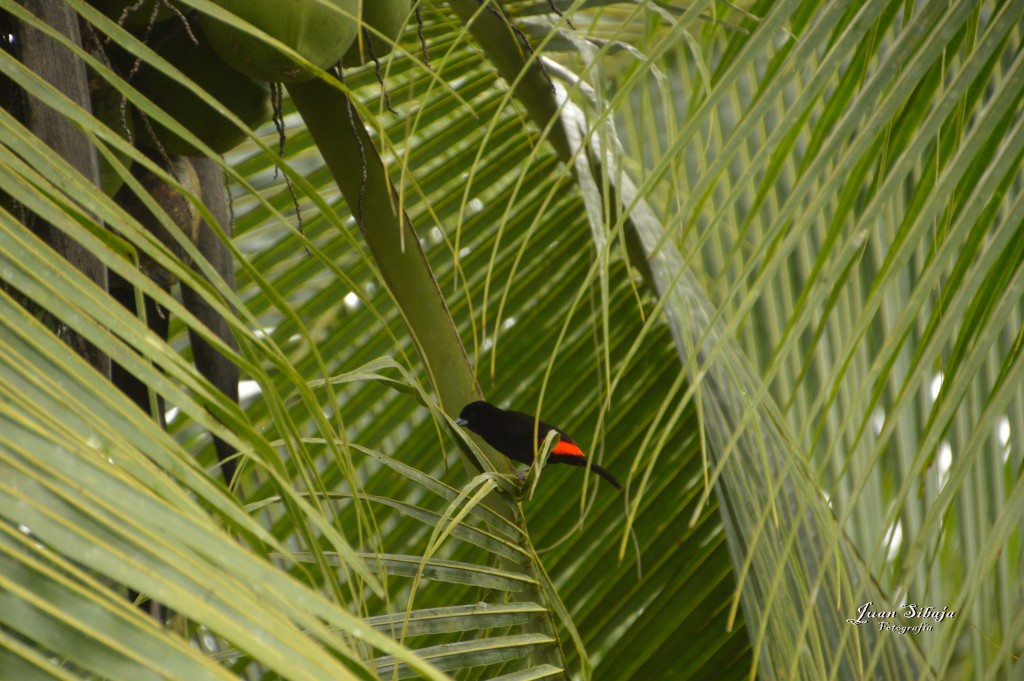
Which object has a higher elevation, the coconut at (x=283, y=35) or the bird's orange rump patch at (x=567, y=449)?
the coconut at (x=283, y=35)

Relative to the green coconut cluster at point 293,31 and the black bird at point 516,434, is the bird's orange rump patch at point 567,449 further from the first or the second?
the green coconut cluster at point 293,31

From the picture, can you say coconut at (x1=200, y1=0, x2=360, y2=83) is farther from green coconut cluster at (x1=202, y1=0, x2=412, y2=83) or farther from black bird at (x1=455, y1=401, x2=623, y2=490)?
Result: black bird at (x1=455, y1=401, x2=623, y2=490)

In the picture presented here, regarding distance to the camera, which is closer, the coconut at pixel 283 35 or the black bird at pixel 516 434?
the coconut at pixel 283 35

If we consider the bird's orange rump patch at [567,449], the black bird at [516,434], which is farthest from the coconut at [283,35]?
the bird's orange rump patch at [567,449]

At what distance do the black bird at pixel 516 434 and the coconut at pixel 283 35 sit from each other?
0.30 metres

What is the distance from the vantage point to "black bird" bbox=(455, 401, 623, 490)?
859 mm

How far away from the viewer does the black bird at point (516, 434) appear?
86 cm

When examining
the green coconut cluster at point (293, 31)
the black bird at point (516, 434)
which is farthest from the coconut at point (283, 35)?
the black bird at point (516, 434)

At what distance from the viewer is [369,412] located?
4.42 ft

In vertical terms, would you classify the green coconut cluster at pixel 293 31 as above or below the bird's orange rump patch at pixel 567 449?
above

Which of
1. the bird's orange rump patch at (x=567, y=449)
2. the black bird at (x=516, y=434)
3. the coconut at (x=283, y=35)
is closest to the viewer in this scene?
the coconut at (x=283, y=35)

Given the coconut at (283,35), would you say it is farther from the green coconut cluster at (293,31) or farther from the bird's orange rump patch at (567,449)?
the bird's orange rump patch at (567,449)

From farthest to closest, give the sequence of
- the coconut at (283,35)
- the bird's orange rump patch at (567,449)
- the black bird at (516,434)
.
Result: the bird's orange rump patch at (567,449)
the black bird at (516,434)
the coconut at (283,35)

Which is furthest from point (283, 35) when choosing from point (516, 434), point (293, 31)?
point (516, 434)
